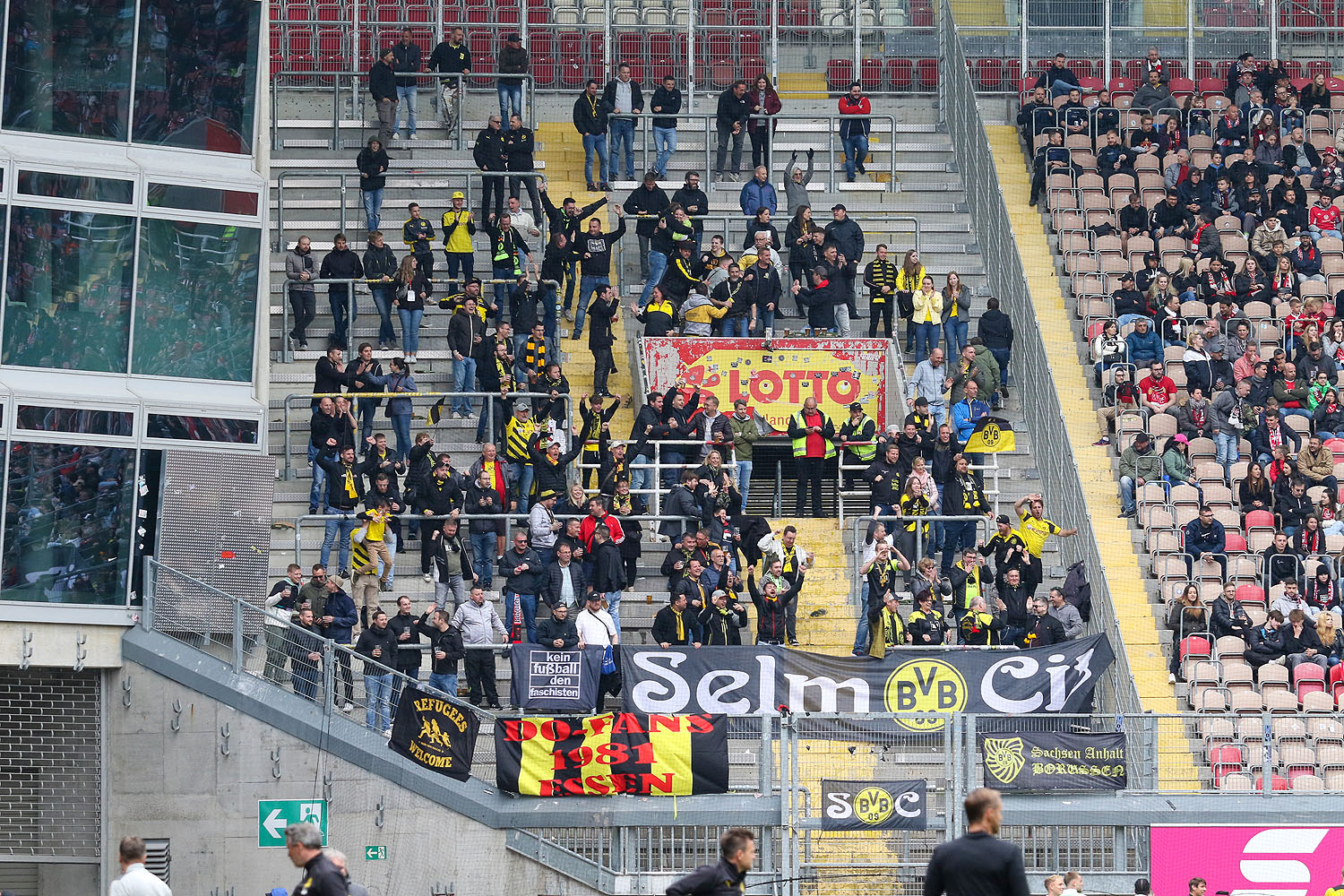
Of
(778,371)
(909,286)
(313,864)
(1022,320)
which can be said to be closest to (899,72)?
(909,286)

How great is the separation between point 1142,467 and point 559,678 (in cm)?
870

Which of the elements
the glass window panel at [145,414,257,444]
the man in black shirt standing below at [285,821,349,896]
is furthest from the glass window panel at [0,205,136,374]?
the man in black shirt standing below at [285,821,349,896]

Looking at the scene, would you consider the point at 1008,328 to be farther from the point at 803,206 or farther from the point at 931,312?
the point at 803,206

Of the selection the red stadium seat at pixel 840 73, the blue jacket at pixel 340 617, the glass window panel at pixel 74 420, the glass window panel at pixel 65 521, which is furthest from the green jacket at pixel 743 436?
the red stadium seat at pixel 840 73

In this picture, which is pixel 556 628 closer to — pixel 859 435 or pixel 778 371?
pixel 859 435

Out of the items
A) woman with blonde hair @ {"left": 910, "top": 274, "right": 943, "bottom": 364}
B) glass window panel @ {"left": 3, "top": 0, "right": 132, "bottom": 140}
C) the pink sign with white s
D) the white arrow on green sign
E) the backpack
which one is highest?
glass window panel @ {"left": 3, "top": 0, "right": 132, "bottom": 140}

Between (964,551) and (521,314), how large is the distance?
6.73m

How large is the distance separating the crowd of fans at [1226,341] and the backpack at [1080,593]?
1.05 metres

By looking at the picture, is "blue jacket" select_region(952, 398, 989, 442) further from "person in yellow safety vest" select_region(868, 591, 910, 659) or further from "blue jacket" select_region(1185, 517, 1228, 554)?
"person in yellow safety vest" select_region(868, 591, 910, 659)

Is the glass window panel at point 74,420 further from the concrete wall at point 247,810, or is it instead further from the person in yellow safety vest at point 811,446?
the person in yellow safety vest at point 811,446

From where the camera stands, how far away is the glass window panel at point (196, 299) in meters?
24.4

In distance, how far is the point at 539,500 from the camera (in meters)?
28.4

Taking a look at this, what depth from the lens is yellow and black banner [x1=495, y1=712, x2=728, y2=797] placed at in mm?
24375

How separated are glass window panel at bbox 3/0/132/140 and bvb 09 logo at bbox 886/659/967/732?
958 centimetres
